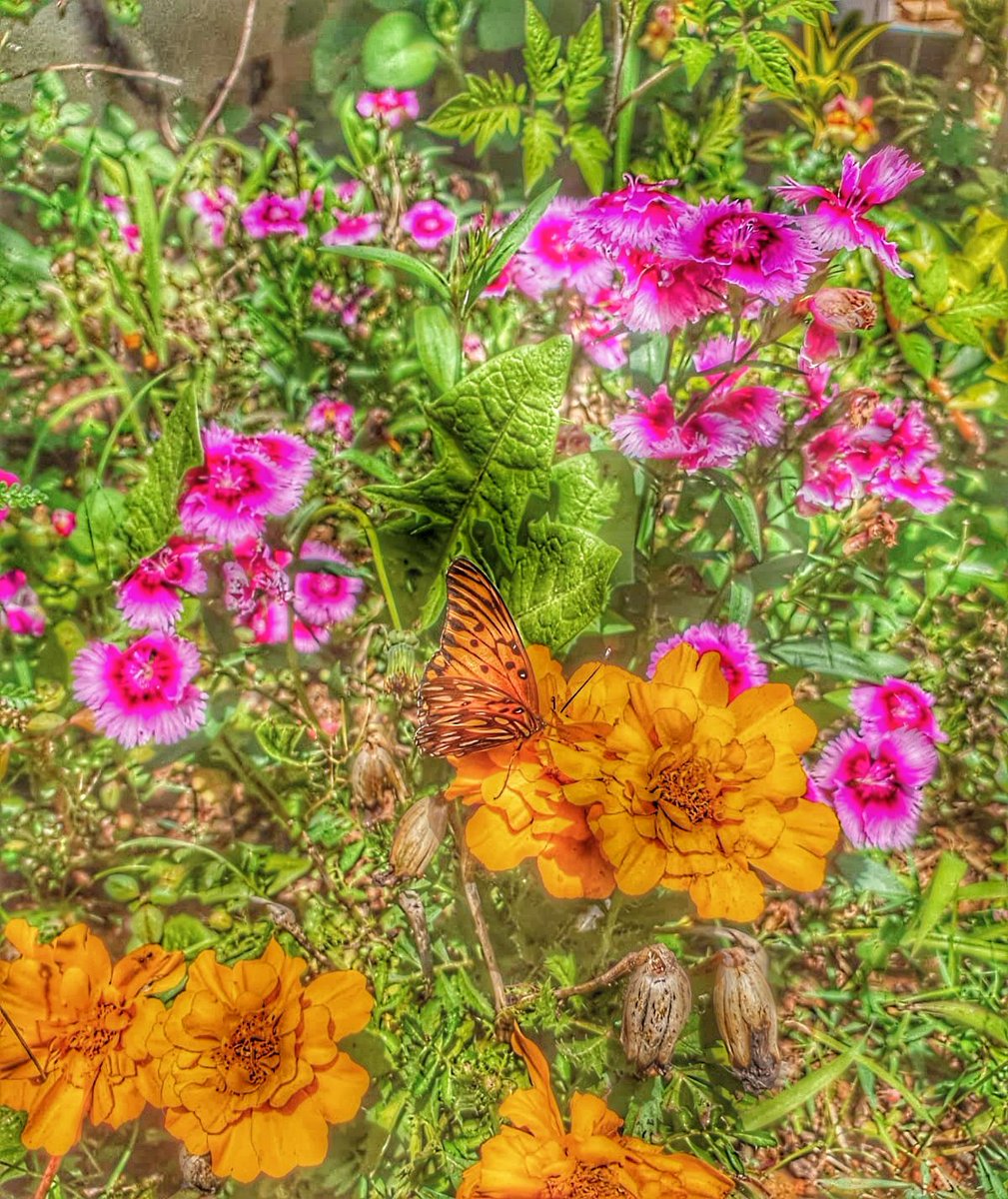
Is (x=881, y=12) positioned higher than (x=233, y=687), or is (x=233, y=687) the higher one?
(x=881, y=12)

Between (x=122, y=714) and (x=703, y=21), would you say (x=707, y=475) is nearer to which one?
(x=703, y=21)

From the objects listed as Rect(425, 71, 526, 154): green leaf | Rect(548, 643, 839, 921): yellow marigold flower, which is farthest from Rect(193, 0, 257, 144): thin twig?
Rect(548, 643, 839, 921): yellow marigold flower

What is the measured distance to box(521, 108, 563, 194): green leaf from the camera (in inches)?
24.2

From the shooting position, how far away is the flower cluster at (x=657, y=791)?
54 centimetres

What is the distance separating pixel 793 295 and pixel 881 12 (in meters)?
0.23

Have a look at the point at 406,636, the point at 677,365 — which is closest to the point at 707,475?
the point at 677,365

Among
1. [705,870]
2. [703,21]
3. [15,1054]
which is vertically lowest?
[15,1054]

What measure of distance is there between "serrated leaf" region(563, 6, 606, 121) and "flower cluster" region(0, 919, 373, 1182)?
58 cm

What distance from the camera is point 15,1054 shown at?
0.58 meters

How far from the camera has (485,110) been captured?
62 cm

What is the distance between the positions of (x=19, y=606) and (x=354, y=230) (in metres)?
0.34

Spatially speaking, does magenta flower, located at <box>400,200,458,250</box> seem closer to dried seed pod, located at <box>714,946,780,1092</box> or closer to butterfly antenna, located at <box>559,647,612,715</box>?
butterfly antenna, located at <box>559,647,612,715</box>

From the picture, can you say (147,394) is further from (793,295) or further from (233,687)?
(793,295)

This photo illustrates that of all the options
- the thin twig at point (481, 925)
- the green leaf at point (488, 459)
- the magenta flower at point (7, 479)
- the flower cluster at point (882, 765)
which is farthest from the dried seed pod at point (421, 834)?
the magenta flower at point (7, 479)
